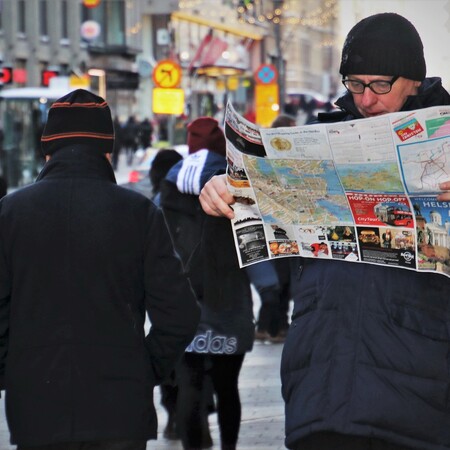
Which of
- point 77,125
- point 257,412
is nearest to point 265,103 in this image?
point 257,412

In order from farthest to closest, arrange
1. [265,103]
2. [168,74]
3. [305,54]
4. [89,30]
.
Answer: [305,54] → [89,30] → [265,103] → [168,74]

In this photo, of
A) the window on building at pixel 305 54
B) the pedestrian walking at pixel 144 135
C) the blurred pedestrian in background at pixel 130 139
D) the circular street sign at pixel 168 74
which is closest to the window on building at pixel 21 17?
the blurred pedestrian in background at pixel 130 139

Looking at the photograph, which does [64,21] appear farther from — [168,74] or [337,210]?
[337,210]

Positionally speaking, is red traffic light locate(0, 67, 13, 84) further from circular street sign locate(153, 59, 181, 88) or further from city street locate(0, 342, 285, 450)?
city street locate(0, 342, 285, 450)

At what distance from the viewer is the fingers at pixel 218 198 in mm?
3625

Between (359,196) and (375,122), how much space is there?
0.26 m

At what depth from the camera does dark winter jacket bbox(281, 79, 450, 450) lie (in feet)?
11.1

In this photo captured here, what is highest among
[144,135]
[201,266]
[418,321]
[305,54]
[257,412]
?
[305,54]

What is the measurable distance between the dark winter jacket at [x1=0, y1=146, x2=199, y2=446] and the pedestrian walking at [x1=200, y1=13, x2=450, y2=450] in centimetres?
74

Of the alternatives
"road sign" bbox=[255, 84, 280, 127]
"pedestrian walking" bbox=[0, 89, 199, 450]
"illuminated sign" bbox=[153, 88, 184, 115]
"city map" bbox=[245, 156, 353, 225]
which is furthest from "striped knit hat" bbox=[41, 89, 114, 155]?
"road sign" bbox=[255, 84, 280, 127]

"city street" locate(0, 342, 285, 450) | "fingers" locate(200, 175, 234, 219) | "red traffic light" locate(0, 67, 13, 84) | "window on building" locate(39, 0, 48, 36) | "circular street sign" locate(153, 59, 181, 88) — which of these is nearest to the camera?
"fingers" locate(200, 175, 234, 219)

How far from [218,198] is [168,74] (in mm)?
24139

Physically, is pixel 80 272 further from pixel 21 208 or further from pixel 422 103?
pixel 422 103

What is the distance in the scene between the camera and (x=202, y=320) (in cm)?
680
